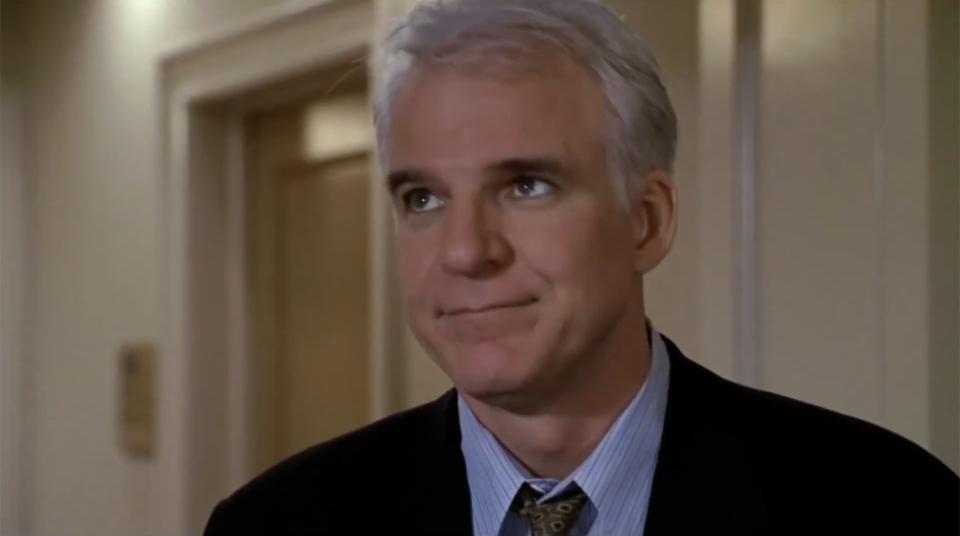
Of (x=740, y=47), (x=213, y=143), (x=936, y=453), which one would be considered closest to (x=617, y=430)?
(x=936, y=453)

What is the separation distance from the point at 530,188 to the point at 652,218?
137 millimetres

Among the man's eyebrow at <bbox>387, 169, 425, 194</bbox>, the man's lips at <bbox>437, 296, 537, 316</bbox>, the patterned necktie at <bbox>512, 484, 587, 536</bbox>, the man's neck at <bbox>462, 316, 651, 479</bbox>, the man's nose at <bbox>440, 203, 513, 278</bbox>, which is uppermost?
the man's eyebrow at <bbox>387, 169, 425, 194</bbox>

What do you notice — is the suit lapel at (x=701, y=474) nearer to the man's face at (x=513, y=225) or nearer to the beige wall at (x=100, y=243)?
the man's face at (x=513, y=225)

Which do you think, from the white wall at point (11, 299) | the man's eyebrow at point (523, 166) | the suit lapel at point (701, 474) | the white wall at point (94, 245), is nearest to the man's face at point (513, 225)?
the man's eyebrow at point (523, 166)

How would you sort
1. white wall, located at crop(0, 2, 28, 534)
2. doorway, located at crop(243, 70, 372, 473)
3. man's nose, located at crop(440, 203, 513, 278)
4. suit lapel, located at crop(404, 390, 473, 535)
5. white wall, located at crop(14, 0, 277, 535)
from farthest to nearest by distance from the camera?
white wall, located at crop(0, 2, 28, 534)
white wall, located at crop(14, 0, 277, 535)
doorway, located at crop(243, 70, 372, 473)
suit lapel, located at crop(404, 390, 473, 535)
man's nose, located at crop(440, 203, 513, 278)

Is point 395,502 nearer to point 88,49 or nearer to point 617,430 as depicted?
point 617,430

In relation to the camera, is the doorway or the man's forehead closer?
the man's forehead

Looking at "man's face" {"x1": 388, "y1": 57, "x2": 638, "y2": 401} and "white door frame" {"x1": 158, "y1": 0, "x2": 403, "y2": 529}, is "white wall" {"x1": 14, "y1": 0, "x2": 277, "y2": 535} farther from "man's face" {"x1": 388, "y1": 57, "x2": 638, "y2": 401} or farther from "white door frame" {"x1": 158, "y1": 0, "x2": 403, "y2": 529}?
"man's face" {"x1": 388, "y1": 57, "x2": 638, "y2": 401}

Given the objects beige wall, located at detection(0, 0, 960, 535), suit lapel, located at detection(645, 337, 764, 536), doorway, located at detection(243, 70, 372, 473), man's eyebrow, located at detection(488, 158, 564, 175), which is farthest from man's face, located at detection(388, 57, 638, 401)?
doorway, located at detection(243, 70, 372, 473)

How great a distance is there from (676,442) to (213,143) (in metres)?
1.87

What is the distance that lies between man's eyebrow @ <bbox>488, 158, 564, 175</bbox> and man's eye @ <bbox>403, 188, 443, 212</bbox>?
0.06m

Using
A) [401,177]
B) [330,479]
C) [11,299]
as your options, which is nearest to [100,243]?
[11,299]

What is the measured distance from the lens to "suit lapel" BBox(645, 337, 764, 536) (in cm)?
100

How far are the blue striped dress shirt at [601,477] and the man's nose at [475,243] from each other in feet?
0.57
